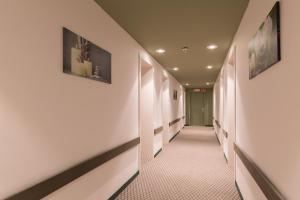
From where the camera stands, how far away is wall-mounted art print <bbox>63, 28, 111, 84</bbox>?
7.40 feet

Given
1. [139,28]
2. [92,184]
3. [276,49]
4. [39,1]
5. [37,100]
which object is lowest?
[92,184]

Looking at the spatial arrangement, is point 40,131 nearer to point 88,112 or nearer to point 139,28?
point 88,112

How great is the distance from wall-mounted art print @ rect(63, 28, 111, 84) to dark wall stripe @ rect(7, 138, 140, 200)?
41.7 inches

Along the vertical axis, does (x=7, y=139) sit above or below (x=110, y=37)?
below

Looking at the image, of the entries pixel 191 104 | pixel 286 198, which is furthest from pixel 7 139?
pixel 191 104

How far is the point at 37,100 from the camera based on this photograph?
6.13 ft

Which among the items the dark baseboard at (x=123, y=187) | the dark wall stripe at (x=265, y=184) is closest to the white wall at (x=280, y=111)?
the dark wall stripe at (x=265, y=184)

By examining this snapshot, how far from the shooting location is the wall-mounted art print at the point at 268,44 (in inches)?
65.1

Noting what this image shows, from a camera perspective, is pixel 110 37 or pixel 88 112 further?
pixel 110 37

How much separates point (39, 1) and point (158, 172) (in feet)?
13.6

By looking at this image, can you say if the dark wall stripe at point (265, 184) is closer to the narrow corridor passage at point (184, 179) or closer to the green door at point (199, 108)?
the narrow corridor passage at point (184, 179)

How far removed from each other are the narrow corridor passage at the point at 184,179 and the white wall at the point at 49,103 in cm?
74

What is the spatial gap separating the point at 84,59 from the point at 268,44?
78.1 inches

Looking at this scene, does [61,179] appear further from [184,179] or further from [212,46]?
[212,46]
